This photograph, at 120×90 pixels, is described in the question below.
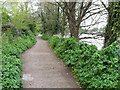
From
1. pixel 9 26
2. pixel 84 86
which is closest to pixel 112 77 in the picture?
pixel 84 86

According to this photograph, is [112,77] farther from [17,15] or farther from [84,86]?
[17,15]

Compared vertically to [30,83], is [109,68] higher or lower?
higher

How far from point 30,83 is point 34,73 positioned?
877 millimetres

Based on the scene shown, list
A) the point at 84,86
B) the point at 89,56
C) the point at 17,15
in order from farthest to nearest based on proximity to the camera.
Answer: the point at 17,15
the point at 89,56
the point at 84,86

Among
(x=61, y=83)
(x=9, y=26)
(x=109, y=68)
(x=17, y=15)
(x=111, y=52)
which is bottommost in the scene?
(x=61, y=83)

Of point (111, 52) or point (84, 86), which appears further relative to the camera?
point (84, 86)

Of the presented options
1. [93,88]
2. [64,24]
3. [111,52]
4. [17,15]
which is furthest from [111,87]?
[64,24]

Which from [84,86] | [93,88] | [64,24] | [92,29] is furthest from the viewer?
[64,24]

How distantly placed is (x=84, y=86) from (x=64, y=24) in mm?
12104

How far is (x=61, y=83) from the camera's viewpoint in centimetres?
418

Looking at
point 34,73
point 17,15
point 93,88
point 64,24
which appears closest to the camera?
point 93,88

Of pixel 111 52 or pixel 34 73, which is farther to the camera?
pixel 34 73

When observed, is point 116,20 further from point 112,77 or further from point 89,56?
point 112,77

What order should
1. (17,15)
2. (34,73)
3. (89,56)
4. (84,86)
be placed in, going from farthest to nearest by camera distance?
(17,15), (34,73), (89,56), (84,86)
